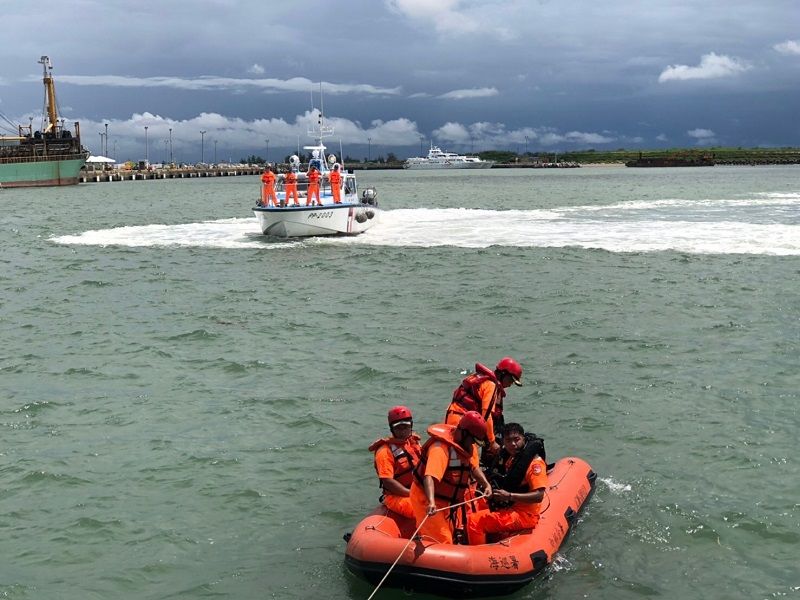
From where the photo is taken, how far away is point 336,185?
33.7 metres

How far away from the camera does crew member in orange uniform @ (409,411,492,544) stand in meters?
7.50

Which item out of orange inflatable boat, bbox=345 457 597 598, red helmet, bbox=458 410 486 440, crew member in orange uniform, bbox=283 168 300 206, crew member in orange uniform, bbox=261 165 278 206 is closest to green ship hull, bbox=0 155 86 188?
crew member in orange uniform, bbox=261 165 278 206

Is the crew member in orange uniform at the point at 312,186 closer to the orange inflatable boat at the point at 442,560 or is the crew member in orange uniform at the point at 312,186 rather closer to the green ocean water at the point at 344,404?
the green ocean water at the point at 344,404

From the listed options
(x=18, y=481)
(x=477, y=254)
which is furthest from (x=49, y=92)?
(x=18, y=481)

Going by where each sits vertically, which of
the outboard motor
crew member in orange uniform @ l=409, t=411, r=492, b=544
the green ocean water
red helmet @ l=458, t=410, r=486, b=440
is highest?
the outboard motor

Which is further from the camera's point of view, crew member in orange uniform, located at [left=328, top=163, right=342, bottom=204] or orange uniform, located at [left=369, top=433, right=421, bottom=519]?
crew member in orange uniform, located at [left=328, top=163, right=342, bottom=204]

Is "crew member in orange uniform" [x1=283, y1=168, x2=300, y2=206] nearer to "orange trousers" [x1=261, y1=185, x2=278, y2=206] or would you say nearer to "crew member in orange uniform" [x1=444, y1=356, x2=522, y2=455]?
"orange trousers" [x1=261, y1=185, x2=278, y2=206]

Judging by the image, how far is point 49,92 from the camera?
107 metres

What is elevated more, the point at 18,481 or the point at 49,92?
the point at 49,92

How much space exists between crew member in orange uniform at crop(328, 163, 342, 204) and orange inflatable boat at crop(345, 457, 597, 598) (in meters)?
26.0

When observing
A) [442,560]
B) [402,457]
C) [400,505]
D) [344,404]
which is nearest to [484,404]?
[402,457]

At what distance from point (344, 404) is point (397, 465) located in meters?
5.50

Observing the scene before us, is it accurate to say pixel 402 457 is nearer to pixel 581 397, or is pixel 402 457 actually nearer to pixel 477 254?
pixel 581 397

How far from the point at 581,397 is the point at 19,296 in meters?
16.9
